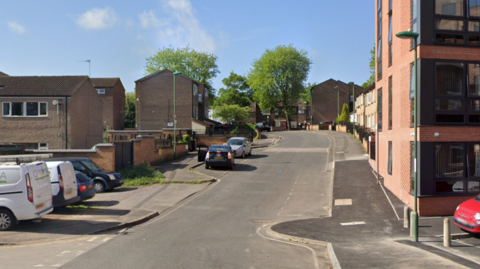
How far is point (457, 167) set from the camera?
16.2 meters

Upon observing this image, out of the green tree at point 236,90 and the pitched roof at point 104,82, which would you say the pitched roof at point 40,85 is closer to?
the pitched roof at point 104,82

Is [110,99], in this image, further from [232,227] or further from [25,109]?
[232,227]

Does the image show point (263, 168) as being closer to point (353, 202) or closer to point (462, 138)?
point (353, 202)

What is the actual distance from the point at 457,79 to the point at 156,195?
46.2 ft

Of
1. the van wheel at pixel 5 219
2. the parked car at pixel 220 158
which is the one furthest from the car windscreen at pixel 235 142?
the van wheel at pixel 5 219

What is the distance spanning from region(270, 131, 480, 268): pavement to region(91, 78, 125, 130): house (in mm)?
42977

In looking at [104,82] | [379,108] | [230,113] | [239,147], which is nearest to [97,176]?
[379,108]

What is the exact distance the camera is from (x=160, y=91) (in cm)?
5475

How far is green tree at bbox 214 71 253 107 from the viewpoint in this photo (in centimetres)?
9219

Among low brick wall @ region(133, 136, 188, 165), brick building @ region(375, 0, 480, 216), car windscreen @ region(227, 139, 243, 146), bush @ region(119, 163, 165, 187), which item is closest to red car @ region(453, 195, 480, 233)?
brick building @ region(375, 0, 480, 216)

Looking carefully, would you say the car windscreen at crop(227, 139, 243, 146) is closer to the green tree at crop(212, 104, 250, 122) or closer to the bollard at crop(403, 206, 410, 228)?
the bollard at crop(403, 206, 410, 228)

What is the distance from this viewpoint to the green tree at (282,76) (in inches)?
3208

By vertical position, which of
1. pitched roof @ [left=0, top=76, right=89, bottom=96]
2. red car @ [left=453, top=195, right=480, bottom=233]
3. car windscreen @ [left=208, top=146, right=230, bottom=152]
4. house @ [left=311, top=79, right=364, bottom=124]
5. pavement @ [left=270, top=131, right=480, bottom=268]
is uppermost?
house @ [left=311, top=79, right=364, bottom=124]

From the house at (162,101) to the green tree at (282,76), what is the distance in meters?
30.2
